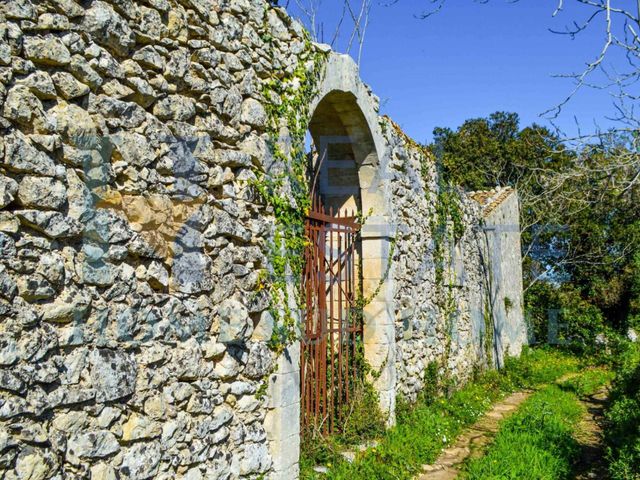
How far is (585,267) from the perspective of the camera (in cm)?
1623

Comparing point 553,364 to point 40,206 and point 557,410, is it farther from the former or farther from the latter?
point 40,206

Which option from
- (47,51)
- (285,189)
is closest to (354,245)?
(285,189)

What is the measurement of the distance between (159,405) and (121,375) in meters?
0.34

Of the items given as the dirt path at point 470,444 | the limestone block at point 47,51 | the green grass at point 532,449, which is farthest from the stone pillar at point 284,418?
the limestone block at point 47,51

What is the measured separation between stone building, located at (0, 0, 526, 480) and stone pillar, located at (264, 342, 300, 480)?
0.5 inches

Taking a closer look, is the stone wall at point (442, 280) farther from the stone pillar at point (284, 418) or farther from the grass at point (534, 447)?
the stone pillar at point (284, 418)

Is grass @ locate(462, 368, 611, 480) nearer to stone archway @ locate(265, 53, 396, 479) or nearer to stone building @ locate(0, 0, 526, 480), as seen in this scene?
stone archway @ locate(265, 53, 396, 479)

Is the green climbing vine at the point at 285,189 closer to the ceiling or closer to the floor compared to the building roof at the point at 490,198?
closer to the floor

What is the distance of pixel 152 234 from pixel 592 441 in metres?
5.90

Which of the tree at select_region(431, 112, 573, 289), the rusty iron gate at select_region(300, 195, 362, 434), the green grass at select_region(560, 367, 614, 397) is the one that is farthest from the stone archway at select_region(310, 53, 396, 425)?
the tree at select_region(431, 112, 573, 289)

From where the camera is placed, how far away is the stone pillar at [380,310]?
235 inches

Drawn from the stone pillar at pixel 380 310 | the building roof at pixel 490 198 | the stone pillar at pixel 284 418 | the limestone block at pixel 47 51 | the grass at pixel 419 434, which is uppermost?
the building roof at pixel 490 198

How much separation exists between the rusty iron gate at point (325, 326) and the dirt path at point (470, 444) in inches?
42.0

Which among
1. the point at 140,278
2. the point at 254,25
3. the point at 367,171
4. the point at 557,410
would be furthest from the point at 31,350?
the point at 557,410
